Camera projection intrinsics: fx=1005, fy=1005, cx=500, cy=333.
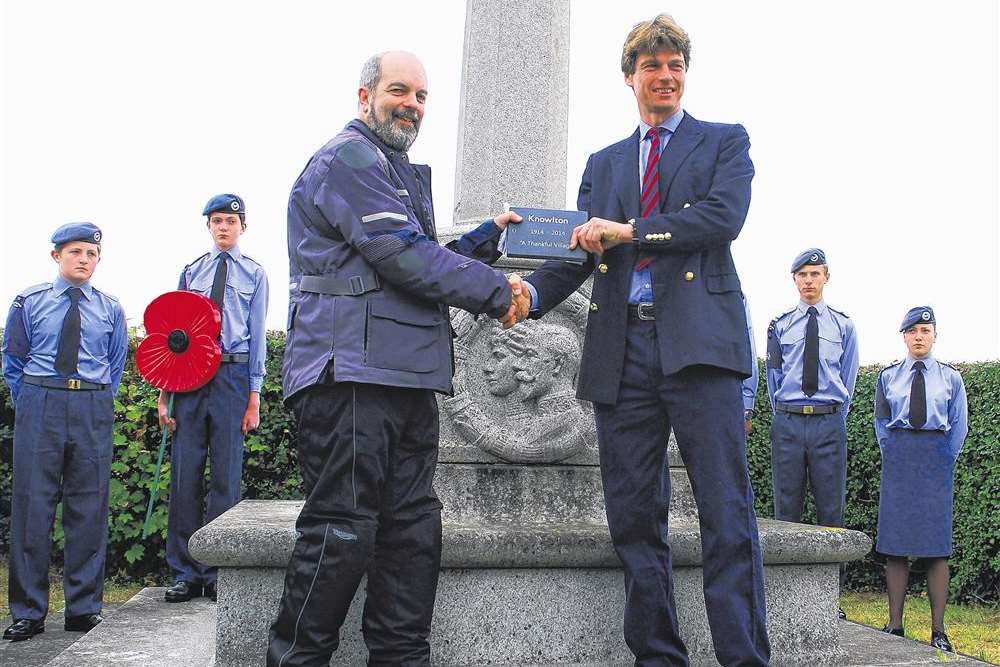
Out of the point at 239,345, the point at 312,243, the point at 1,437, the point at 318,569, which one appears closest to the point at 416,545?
the point at 318,569

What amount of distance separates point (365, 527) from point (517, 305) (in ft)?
2.98

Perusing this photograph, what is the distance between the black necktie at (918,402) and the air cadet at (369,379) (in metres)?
3.48

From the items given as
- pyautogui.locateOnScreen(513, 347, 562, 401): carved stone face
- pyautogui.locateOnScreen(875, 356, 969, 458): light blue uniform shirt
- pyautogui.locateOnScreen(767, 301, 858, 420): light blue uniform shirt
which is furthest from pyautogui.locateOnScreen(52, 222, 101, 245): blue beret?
pyautogui.locateOnScreen(875, 356, 969, 458): light blue uniform shirt

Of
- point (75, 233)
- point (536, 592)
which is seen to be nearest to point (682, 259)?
point (536, 592)

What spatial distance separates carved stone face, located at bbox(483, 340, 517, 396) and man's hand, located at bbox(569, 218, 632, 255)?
3.04 ft

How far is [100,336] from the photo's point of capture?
17.3 ft

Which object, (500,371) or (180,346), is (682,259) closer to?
(500,371)

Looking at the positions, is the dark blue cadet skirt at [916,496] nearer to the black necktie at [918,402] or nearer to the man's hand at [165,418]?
the black necktie at [918,402]

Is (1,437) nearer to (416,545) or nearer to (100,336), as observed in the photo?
(100,336)

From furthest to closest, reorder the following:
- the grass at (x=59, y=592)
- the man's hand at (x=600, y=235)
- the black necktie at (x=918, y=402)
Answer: the grass at (x=59, y=592) → the black necktie at (x=918, y=402) → the man's hand at (x=600, y=235)

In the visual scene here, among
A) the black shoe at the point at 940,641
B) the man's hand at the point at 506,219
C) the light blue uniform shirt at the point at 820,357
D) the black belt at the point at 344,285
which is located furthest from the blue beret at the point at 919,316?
the black belt at the point at 344,285

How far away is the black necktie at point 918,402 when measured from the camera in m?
5.68

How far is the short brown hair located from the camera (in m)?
3.26

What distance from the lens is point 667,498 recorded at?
3318 millimetres
